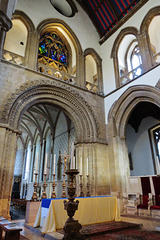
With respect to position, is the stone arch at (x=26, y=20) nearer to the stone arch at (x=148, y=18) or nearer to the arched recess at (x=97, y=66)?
the arched recess at (x=97, y=66)

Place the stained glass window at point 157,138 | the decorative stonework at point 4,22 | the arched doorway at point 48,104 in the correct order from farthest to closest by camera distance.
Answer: the stained glass window at point 157,138, the arched doorway at point 48,104, the decorative stonework at point 4,22

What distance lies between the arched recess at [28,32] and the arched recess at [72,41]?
69 cm

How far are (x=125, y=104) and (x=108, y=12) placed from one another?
619 cm

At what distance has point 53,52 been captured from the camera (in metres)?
10.2

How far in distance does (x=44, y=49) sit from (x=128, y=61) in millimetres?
4732

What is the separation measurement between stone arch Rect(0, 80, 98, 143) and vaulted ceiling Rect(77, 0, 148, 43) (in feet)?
16.7

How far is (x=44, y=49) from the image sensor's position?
32.7ft

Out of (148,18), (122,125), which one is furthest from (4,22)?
(148,18)

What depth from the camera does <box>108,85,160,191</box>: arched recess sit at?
786 centimetres

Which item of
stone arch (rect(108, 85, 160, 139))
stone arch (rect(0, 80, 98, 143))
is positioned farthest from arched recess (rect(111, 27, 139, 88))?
stone arch (rect(0, 80, 98, 143))

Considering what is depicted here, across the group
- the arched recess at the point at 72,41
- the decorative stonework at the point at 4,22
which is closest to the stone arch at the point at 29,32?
the arched recess at the point at 72,41

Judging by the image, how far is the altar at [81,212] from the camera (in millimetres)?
4031

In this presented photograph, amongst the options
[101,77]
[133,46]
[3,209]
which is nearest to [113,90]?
[101,77]

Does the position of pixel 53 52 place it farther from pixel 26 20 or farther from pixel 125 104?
pixel 125 104
